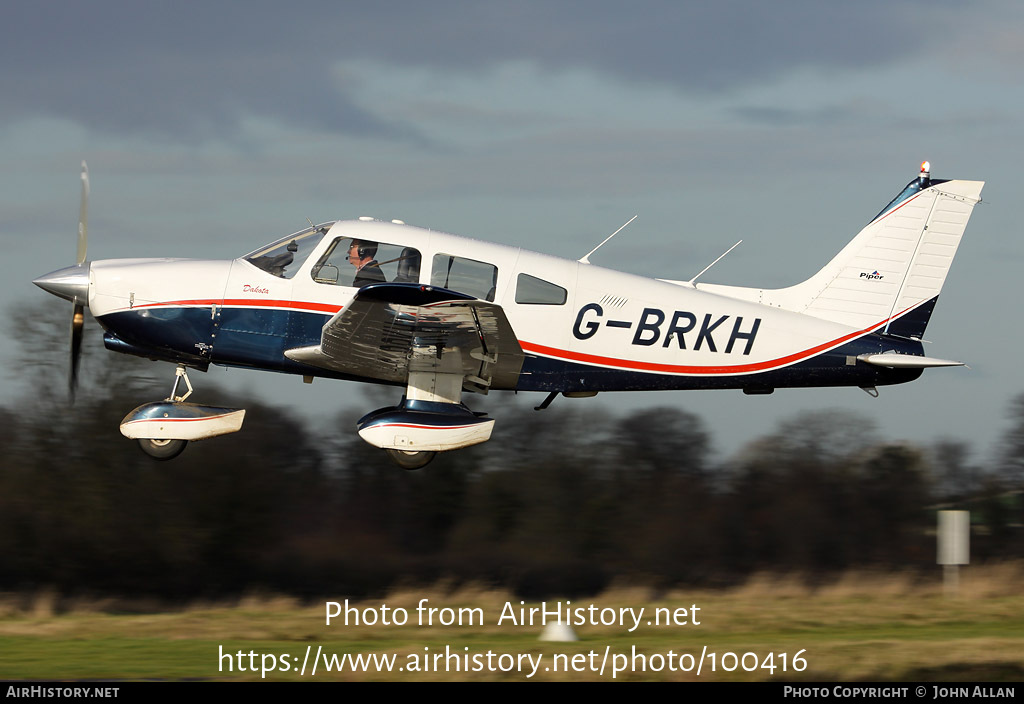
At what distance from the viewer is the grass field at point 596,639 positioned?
35.6ft

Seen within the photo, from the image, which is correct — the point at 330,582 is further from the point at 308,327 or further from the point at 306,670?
the point at 308,327

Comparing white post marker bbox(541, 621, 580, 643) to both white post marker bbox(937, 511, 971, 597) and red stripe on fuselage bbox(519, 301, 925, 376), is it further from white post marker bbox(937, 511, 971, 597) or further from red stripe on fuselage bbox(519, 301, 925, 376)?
white post marker bbox(937, 511, 971, 597)

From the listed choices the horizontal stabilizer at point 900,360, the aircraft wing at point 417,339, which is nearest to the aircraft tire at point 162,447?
the aircraft wing at point 417,339

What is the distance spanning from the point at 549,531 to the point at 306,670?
11.8 metres

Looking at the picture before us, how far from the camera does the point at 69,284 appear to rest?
1023 cm

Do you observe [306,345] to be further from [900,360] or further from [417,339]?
[900,360]

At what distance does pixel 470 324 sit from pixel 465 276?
59 centimetres

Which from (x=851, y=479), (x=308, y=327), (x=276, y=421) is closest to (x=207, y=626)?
(x=308, y=327)

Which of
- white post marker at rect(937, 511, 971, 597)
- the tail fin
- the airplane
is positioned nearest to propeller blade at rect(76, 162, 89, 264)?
the airplane

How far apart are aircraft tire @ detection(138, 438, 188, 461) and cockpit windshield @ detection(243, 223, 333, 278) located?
192 cm

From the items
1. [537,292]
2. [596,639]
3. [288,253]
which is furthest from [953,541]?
[288,253]

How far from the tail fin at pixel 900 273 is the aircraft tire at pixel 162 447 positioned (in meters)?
5.43
